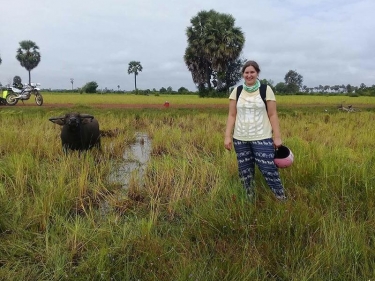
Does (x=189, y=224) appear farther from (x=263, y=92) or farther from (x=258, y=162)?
(x=263, y=92)

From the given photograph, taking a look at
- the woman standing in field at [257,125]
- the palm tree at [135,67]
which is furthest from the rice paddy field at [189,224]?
the palm tree at [135,67]

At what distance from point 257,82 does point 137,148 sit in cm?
362

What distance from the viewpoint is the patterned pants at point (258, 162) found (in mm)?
2895

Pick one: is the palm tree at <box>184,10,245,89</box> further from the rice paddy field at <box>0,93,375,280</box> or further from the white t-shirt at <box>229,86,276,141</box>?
the white t-shirt at <box>229,86,276,141</box>

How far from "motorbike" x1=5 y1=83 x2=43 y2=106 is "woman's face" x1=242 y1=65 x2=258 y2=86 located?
12.5 meters

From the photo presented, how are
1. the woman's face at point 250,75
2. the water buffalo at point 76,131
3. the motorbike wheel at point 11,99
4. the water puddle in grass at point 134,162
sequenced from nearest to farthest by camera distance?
the woman's face at point 250,75 → the water puddle in grass at point 134,162 → the water buffalo at point 76,131 → the motorbike wheel at point 11,99

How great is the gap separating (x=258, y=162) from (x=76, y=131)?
3.17 metres

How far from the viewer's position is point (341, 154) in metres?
4.19

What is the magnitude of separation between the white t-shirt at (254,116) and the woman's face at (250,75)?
0.30 ft

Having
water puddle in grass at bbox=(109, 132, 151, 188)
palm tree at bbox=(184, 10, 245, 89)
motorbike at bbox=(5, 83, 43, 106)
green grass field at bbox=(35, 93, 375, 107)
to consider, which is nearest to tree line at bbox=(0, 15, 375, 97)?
palm tree at bbox=(184, 10, 245, 89)

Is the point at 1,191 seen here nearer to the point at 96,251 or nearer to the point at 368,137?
the point at 96,251

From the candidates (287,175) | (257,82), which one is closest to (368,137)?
(287,175)

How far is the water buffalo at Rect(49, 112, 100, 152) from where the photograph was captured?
16.3 feet

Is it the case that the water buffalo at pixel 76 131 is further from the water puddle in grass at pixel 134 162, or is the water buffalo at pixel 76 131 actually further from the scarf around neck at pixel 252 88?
the scarf around neck at pixel 252 88
